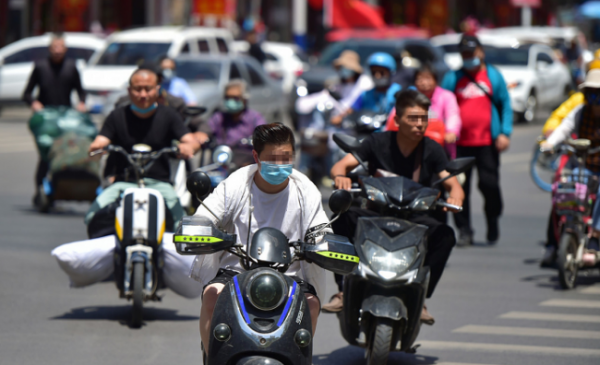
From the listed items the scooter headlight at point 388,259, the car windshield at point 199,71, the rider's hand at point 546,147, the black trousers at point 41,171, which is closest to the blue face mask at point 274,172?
the scooter headlight at point 388,259

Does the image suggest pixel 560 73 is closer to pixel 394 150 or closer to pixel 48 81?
pixel 48 81

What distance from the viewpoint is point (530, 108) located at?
25812mm

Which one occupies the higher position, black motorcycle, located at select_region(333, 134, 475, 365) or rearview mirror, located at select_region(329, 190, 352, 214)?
rearview mirror, located at select_region(329, 190, 352, 214)

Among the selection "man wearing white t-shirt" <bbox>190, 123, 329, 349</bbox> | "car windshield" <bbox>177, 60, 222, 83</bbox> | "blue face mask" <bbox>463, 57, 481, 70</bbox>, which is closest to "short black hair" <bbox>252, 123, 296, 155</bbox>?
"man wearing white t-shirt" <bbox>190, 123, 329, 349</bbox>

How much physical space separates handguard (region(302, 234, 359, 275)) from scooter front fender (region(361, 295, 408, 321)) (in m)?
0.93

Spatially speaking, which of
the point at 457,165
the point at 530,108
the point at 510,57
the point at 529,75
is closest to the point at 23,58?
the point at 510,57

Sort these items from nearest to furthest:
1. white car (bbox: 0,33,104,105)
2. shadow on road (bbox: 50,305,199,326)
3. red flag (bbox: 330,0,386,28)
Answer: shadow on road (bbox: 50,305,199,326) → white car (bbox: 0,33,104,105) → red flag (bbox: 330,0,386,28)

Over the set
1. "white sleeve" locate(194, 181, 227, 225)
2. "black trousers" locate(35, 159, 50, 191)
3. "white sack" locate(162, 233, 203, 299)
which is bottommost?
"black trousers" locate(35, 159, 50, 191)

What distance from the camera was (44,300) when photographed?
26.2 feet

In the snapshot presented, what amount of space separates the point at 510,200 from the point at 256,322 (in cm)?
1057

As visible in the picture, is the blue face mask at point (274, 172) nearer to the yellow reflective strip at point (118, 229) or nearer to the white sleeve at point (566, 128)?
the yellow reflective strip at point (118, 229)

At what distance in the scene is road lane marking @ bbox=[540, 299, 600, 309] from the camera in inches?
322

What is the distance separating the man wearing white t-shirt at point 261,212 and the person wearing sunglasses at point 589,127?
4.20m

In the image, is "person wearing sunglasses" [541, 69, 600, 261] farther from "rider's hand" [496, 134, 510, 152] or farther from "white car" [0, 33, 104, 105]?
"white car" [0, 33, 104, 105]
